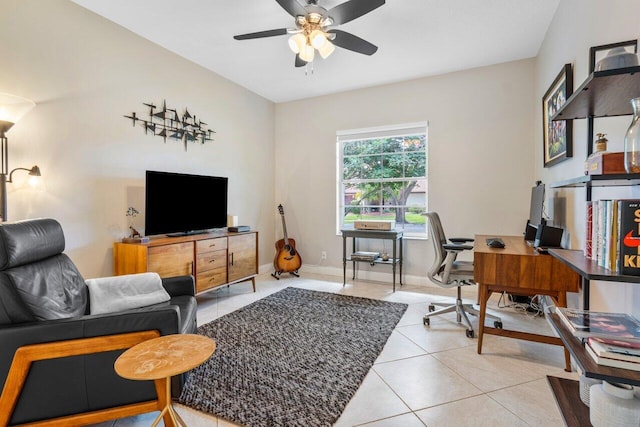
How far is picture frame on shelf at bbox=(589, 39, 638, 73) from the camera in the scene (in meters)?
1.36

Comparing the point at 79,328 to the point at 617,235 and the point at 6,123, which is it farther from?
the point at 617,235

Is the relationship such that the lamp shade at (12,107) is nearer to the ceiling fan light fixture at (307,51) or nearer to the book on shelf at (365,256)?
the ceiling fan light fixture at (307,51)

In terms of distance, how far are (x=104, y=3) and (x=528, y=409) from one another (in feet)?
13.7

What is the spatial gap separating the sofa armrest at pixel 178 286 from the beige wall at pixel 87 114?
0.97m

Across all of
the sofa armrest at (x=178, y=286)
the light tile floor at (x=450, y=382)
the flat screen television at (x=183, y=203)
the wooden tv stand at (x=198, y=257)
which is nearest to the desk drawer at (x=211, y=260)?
the wooden tv stand at (x=198, y=257)

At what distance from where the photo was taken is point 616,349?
2.98 ft

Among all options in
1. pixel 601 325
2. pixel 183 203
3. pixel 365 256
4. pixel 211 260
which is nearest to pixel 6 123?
pixel 183 203

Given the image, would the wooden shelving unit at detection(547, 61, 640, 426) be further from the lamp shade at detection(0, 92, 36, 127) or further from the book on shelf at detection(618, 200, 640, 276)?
the lamp shade at detection(0, 92, 36, 127)

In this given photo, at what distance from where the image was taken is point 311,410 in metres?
1.62

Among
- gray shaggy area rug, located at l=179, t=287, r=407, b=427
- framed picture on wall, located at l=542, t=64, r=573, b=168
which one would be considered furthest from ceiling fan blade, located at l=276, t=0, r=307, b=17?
gray shaggy area rug, located at l=179, t=287, r=407, b=427

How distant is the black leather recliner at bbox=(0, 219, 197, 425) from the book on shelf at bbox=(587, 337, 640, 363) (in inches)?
66.7

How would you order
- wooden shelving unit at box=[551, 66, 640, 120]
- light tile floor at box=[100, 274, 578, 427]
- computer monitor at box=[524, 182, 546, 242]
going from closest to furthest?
wooden shelving unit at box=[551, 66, 640, 120], light tile floor at box=[100, 274, 578, 427], computer monitor at box=[524, 182, 546, 242]

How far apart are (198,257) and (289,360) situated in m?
1.56

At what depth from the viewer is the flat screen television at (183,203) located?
292 cm
